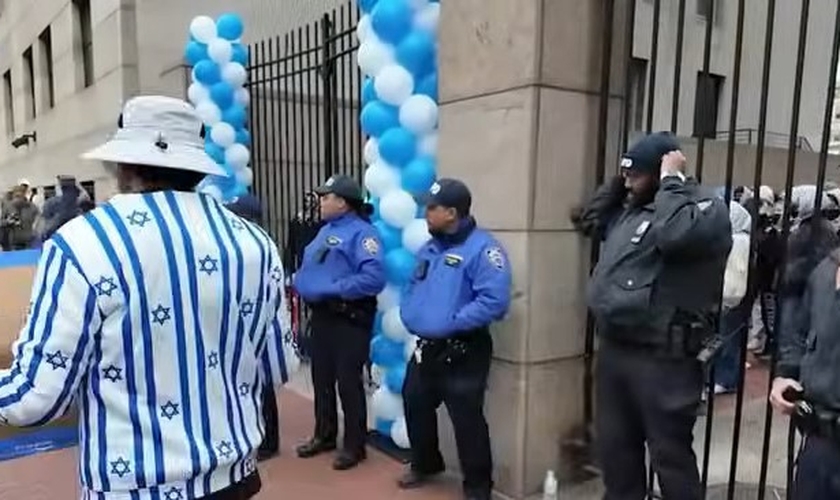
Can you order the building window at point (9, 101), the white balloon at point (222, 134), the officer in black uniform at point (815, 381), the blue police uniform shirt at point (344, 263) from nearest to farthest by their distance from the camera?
the officer in black uniform at point (815, 381)
the blue police uniform shirt at point (344, 263)
the white balloon at point (222, 134)
the building window at point (9, 101)

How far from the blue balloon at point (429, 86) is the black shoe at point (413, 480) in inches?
85.6

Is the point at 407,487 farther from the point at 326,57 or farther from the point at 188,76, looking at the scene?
the point at 188,76

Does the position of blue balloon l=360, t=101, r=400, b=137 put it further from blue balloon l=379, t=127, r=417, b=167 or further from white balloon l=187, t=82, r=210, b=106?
white balloon l=187, t=82, r=210, b=106

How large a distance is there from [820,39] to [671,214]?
20.4m

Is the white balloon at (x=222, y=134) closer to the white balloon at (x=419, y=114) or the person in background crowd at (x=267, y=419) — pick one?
the person in background crowd at (x=267, y=419)

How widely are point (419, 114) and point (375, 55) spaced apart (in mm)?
457

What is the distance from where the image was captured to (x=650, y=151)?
319cm

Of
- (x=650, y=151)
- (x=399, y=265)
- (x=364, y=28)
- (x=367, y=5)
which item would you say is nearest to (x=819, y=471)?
(x=650, y=151)

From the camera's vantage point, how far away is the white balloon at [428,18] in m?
4.48

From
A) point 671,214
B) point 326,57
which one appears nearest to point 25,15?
point 326,57

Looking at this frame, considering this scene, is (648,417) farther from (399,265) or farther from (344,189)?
(344,189)

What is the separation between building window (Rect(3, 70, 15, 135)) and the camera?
747 inches

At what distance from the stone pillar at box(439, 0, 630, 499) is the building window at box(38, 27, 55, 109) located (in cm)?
1296

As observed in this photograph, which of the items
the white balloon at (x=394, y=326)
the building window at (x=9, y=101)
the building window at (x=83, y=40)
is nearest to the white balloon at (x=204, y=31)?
the white balloon at (x=394, y=326)
